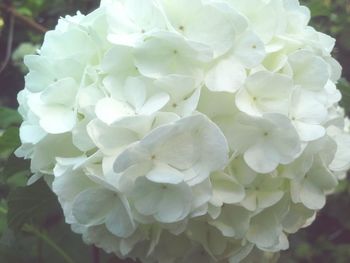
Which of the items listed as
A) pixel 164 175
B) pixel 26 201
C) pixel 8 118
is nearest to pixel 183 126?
pixel 164 175

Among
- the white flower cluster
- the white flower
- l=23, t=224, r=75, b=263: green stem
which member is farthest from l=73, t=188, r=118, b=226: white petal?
l=23, t=224, r=75, b=263: green stem

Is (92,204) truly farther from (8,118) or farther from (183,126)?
(8,118)

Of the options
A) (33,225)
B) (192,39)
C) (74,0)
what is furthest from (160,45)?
(74,0)

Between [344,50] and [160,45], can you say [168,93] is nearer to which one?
[160,45]

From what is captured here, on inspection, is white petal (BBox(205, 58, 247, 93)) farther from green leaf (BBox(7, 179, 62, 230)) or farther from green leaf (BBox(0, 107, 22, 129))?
green leaf (BBox(0, 107, 22, 129))

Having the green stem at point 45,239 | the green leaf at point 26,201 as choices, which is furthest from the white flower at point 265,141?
the green stem at point 45,239

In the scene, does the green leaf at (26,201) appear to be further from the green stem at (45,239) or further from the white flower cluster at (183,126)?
the green stem at (45,239)
